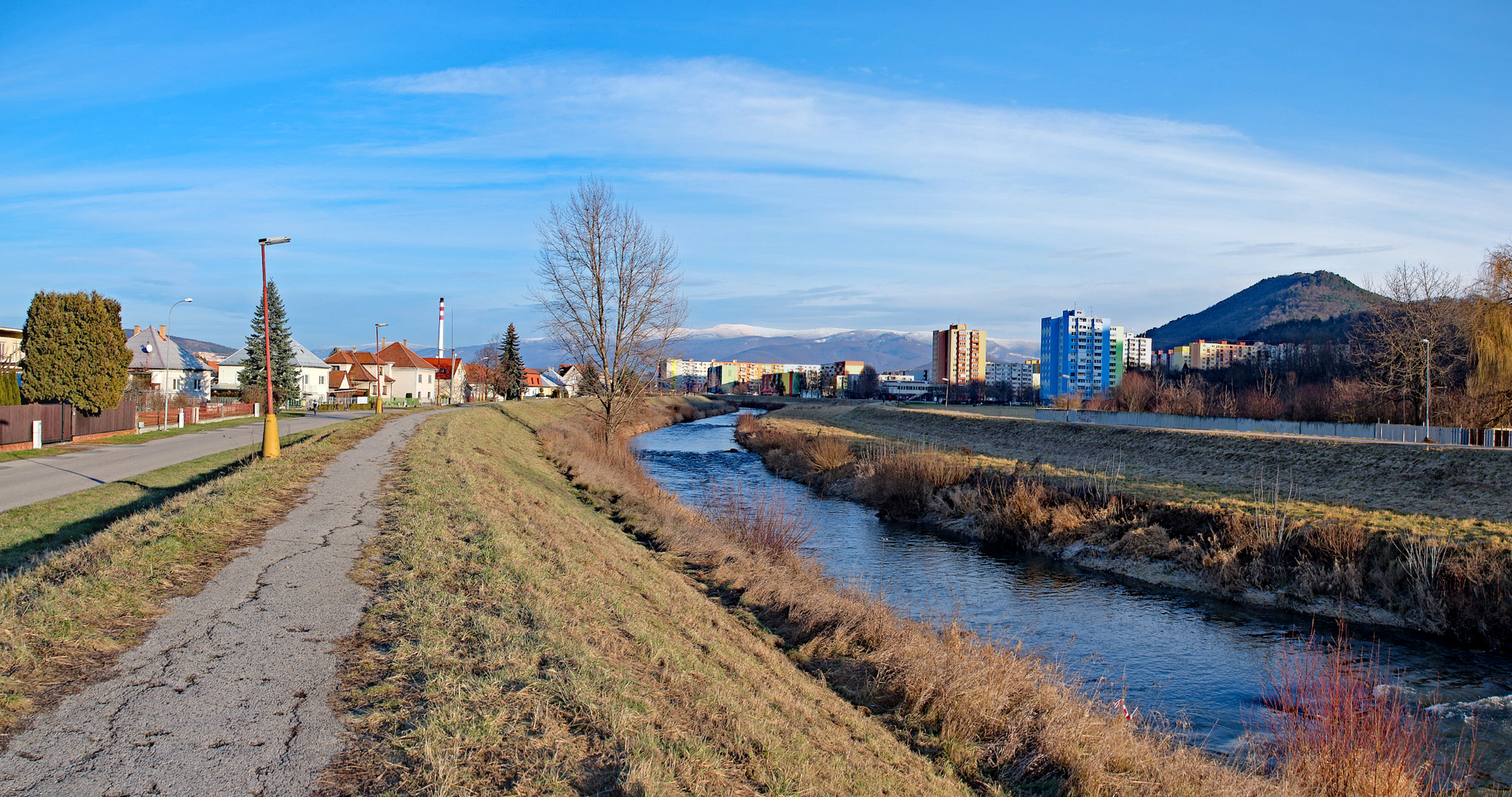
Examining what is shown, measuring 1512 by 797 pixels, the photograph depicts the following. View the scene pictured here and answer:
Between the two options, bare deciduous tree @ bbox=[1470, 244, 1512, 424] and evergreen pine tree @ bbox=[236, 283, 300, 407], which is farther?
evergreen pine tree @ bbox=[236, 283, 300, 407]

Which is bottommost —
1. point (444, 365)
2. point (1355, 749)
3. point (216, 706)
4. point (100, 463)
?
point (1355, 749)

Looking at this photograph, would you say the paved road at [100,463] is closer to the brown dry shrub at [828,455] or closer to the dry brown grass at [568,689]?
the dry brown grass at [568,689]

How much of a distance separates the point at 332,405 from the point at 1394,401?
251ft

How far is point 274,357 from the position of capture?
5891cm

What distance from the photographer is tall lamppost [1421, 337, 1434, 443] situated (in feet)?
112

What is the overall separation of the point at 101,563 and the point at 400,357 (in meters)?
90.5

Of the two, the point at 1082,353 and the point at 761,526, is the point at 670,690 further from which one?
the point at 1082,353

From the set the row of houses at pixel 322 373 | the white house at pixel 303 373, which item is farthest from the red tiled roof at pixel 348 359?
the white house at pixel 303 373

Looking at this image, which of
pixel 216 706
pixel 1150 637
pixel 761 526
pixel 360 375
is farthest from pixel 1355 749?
pixel 360 375

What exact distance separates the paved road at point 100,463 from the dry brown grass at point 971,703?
15535mm

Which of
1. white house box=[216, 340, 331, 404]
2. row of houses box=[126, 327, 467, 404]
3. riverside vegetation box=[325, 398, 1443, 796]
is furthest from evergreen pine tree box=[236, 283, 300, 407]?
riverside vegetation box=[325, 398, 1443, 796]

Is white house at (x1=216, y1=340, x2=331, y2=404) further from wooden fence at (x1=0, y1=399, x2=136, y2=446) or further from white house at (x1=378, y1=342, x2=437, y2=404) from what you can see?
wooden fence at (x1=0, y1=399, x2=136, y2=446)

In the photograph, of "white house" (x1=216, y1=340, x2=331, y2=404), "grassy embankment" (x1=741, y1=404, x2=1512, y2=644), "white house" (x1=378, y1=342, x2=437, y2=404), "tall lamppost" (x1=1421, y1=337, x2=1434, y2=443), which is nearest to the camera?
"grassy embankment" (x1=741, y1=404, x2=1512, y2=644)

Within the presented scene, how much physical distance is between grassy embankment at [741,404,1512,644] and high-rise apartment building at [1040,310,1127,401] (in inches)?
4908
